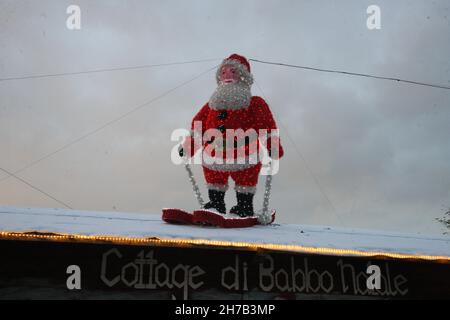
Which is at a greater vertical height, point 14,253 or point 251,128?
point 251,128

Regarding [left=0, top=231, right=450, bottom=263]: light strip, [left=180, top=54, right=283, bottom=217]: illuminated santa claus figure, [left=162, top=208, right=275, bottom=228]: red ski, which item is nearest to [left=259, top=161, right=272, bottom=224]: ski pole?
[left=180, top=54, right=283, bottom=217]: illuminated santa claus figure

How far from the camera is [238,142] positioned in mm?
4105

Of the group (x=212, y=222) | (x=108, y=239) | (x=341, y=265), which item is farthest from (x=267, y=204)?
(x=108, y=239)

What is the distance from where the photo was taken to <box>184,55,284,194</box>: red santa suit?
412cm

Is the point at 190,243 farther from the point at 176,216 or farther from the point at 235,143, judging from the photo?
the point at 235,143

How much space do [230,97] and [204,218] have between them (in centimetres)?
142

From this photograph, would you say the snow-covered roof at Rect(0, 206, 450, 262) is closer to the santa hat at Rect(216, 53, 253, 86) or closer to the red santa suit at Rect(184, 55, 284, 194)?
the red santa suit at Rect(184, 55, 284, 194)

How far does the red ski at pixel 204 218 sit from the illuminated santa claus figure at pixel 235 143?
38 cm

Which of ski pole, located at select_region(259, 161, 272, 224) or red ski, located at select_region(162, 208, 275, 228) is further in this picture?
ski pole, located at select_region(259, 161, 272, 224)

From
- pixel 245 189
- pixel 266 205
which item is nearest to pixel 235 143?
pixel 245 189

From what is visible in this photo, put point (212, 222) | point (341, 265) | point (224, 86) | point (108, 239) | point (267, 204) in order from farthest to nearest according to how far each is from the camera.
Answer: point (224, 86)
point (267, 204)
point (212, 222)
point (341, 265)
point (108, 239)
